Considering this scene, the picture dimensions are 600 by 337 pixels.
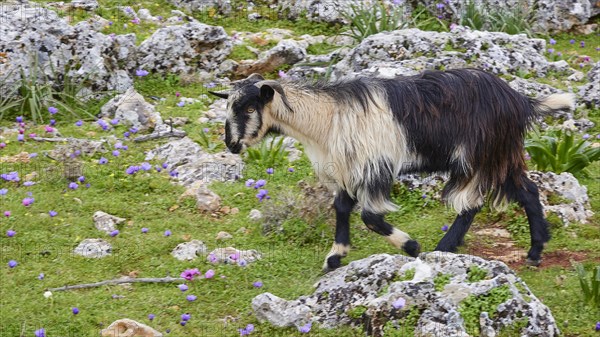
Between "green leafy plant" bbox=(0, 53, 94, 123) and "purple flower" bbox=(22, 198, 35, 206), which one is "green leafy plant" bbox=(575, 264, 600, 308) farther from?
"green leafy plant" bbox=(0, 53, 94, 123)

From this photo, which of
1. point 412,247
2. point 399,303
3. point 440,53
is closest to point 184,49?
point 440,53

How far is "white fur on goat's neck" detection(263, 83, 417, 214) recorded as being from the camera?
7402mm

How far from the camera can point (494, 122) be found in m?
7.48

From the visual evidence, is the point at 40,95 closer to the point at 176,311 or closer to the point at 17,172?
the point at 17,172

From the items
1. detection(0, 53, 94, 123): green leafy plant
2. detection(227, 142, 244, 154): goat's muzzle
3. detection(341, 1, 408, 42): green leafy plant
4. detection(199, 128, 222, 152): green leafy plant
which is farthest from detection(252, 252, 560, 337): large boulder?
detection(341, 1, 408, 42): green leafy plant

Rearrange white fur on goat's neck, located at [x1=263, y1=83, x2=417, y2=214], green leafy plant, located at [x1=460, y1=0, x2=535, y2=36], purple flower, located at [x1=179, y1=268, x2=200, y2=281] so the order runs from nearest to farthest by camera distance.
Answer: purple flower, located at [x1=179, y1=268, x2=200, y2=281] < white fur on goat's neck, located at [x1=263, y1=83, x2=417, y2=214] < green leafy plant, located at [x1=460, y1=0, x2=535, y2=36]

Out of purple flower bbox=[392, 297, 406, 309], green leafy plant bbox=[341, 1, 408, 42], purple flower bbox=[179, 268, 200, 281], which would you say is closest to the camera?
purple flower bbox=[392, 297, 406, 309]

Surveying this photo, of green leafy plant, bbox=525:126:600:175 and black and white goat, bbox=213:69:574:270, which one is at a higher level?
black and white goat, bbox=213:69:574:270

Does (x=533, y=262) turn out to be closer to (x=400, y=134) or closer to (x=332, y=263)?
(x=400, y=134)

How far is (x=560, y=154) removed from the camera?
9211 mm

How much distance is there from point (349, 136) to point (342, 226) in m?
0.79

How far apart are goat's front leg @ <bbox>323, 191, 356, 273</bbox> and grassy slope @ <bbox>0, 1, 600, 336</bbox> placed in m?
0.26

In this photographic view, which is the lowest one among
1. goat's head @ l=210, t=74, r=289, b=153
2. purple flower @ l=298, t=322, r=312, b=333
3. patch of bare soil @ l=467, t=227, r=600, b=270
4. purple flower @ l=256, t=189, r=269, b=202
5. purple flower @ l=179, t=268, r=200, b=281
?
patch of bare soil @ l=467, t=227, r=600, b=270

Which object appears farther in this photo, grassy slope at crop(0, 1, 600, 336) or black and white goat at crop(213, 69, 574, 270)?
black and white goat at crop(213, 69, 574, 270)
